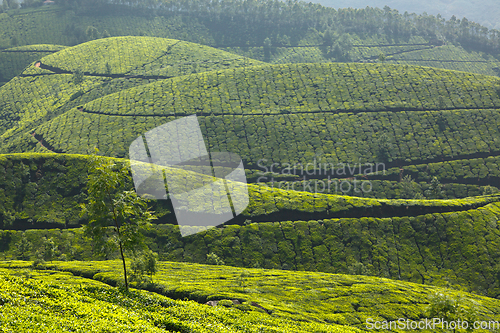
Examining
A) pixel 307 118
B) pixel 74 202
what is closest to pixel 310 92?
pixel 307 118

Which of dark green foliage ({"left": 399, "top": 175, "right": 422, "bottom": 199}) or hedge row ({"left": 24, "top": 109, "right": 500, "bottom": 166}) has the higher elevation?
hedge row ({"left": 24, "top": 109, "right": 500, "bottom": 166})

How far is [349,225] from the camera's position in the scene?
44.9 m

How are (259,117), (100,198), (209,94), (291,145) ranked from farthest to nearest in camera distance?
(209,94), (259,117), (291,145), (100,198)

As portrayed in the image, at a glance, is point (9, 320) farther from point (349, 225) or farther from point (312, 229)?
point (349, 225)

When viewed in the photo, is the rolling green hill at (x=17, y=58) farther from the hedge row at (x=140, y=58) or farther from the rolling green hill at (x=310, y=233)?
the rolling green hill at (x=310, y=233)

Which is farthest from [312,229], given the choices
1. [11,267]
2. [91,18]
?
[91,18]

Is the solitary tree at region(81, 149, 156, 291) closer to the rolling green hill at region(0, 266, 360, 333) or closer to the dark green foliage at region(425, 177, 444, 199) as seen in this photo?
the rolling green hill at region(0, 266, 360, 333)

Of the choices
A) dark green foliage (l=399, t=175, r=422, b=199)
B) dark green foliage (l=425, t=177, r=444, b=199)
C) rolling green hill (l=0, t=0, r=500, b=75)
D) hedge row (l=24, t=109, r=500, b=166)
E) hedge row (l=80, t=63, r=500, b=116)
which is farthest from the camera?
rolling green hill (l=0, t=0, r=500, b=75)

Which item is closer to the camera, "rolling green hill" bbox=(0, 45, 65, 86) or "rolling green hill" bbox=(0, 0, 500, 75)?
"rolling green hill" bbox=(0, 45, 65, 86)

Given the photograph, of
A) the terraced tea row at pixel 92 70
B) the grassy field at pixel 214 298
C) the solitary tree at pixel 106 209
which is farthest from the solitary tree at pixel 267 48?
the solitary tree at pixel 106 209

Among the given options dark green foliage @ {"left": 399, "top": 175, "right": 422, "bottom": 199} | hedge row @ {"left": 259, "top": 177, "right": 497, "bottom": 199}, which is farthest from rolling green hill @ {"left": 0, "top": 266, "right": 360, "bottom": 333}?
dark green foliage @ {"left": 399, "top": 175, "right": 422, "bottom": 199}

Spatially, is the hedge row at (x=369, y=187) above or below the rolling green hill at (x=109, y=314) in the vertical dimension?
below

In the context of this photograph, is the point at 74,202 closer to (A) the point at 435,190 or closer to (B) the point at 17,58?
(A) the point at 435,190

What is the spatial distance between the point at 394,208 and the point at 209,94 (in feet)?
222
